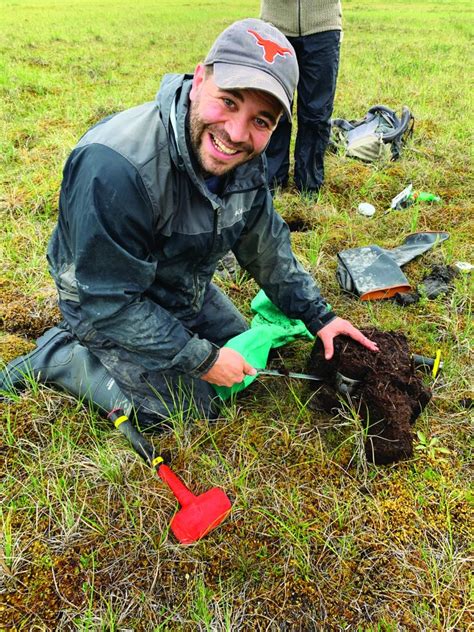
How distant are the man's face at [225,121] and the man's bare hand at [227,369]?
843 millimetres

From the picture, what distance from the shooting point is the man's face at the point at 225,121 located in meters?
1.80

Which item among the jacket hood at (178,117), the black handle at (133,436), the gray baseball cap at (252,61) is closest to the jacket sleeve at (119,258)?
the jacket hood at (178,117)

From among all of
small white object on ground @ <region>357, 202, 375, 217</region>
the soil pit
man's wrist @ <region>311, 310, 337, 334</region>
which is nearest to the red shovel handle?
the soil pit

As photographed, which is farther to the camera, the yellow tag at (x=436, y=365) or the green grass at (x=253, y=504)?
the yellow tag at (x=436, y=365)

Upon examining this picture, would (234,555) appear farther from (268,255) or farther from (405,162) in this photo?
(405,162)

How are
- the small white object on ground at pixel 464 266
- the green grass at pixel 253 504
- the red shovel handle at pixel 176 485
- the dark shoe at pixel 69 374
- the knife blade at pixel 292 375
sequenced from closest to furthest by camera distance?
the green grass at pixel 253 504
the red shovel handle at pixel 176 485
the dark shoe at pixel 69 374
the knife blade at pixel 292 375
the small white object on ground at pixel 464 266

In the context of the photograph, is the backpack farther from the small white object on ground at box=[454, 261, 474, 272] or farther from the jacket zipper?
the jacket zipper

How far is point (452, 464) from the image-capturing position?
86.5 inches

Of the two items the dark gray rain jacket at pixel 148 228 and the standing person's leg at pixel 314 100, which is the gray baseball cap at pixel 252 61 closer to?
the dark gray rain jacket at pixel 148 228

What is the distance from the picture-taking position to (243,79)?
1.70 meters

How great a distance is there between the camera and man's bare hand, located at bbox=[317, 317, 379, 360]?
2.42 meters

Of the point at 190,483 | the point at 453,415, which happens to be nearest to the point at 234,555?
the point at 190,483

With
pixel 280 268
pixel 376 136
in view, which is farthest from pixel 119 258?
pixel 376 136

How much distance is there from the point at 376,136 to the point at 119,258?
4395mm
